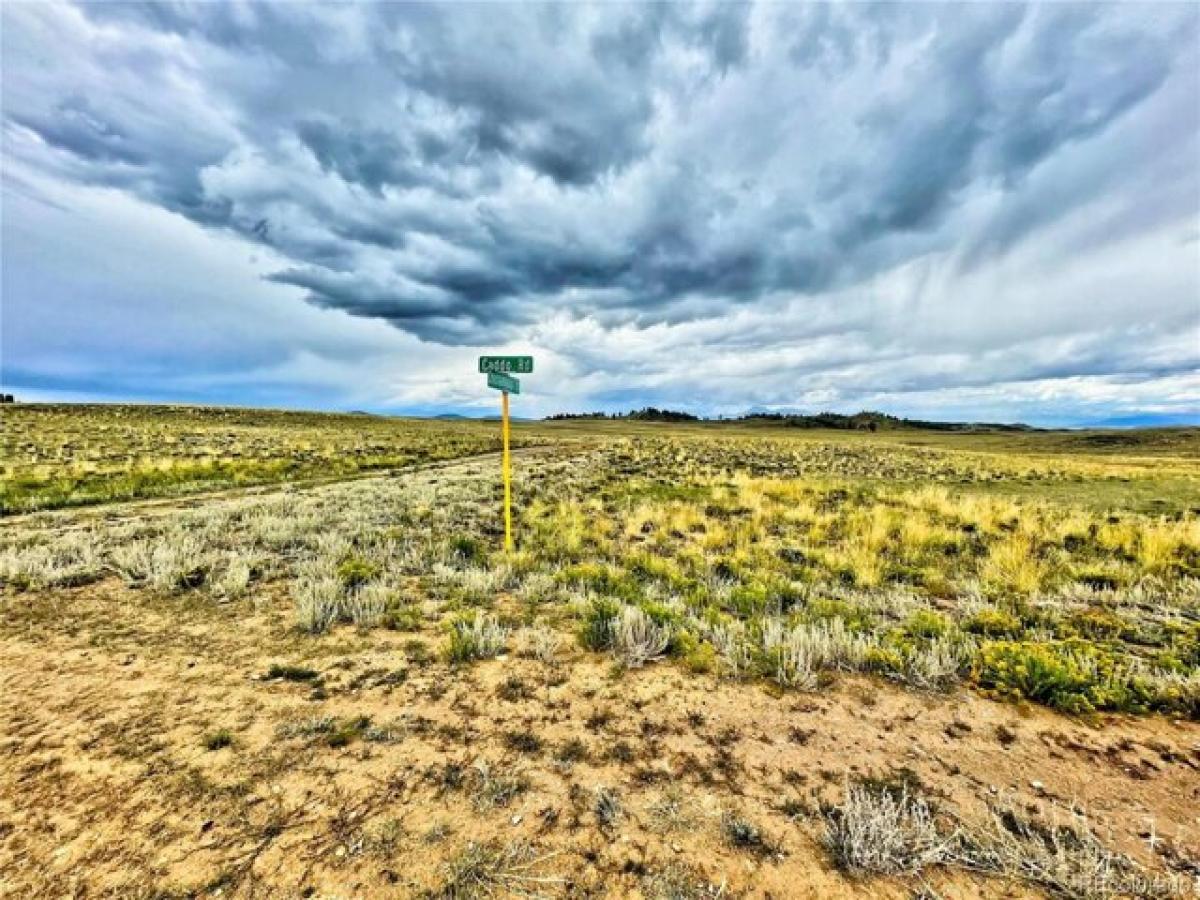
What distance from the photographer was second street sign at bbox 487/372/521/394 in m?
9.04

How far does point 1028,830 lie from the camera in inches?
123

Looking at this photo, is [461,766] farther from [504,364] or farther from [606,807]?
[504,364]

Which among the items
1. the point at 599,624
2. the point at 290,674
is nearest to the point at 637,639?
the point at 599,624

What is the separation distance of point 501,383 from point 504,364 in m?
0.36

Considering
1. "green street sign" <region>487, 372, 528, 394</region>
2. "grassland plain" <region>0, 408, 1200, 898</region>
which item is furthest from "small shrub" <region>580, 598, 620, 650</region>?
"green street sign" <region>487, 372, 528, 394</region>

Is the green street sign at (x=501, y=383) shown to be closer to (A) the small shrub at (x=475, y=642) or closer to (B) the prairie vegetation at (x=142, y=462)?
(A) the small shrub at (x=475, y=642)

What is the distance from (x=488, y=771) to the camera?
143 inches

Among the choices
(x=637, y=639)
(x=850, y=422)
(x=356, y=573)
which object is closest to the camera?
(x=637, y=639)

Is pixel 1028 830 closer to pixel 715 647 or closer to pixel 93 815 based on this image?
pixel 715 647

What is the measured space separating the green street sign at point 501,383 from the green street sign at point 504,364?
0.28 ft

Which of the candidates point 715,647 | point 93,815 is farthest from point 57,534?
point 715,647

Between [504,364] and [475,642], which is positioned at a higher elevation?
[504,364]

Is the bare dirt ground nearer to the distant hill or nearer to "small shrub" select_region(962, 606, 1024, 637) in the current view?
"small shrub" select_region(962, 606, 1024, 637)

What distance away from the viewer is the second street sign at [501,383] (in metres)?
9.04
